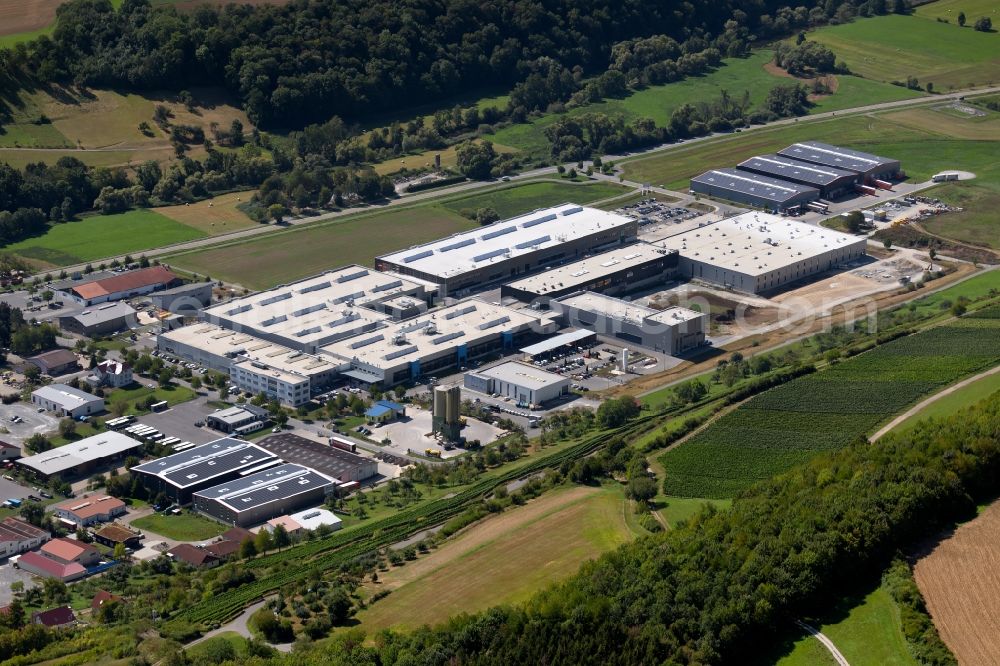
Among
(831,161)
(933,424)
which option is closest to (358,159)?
(831,161)

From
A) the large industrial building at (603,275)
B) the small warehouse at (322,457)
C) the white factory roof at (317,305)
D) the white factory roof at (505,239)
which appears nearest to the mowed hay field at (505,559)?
the small warehouse at (322,457)

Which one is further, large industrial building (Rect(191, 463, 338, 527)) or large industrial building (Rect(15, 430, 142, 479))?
large industrial building (Rect(15, 430, 142, 479))

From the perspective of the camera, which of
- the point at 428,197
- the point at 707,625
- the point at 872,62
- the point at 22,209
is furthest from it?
the point at 872,62

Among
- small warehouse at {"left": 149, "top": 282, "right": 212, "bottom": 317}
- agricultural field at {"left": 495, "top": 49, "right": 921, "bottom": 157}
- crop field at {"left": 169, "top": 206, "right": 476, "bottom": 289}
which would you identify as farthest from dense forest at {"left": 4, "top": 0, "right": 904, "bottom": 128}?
small warehouse at {"left": 149, "top": 282, "right": 212, "bottom": 317}

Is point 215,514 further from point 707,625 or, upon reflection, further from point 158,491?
point 707,625

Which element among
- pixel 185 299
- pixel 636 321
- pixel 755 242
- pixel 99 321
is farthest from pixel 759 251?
pixel 99 321

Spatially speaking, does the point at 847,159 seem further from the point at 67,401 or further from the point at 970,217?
the point at 67,401

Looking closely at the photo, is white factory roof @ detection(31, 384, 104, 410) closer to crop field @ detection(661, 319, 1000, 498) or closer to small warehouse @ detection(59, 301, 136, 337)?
small warehouse @ detection(59, 301, 136, 337)
